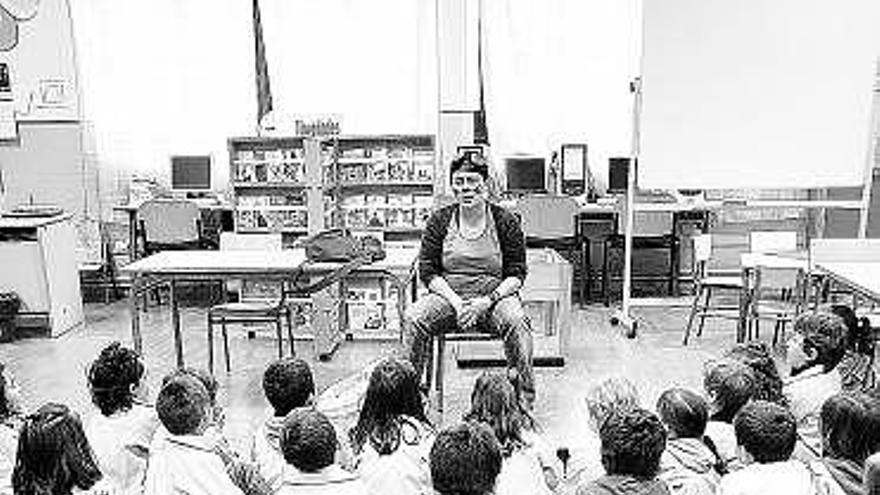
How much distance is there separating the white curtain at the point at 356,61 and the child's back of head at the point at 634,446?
509cm

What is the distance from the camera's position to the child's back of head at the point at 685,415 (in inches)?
87.3

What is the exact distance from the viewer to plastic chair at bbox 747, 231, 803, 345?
4.83m

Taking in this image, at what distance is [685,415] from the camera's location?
2219 mm

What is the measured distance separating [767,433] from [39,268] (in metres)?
5.01

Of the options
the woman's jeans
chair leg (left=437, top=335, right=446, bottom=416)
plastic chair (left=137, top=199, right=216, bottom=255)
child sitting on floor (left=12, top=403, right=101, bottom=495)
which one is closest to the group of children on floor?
child sitting on floor (left=12, top=403, right=101, bottom=495)

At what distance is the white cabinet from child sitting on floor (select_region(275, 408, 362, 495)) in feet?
13.8

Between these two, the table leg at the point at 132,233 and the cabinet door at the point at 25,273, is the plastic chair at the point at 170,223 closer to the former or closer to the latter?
the table leg at the point at 132,233

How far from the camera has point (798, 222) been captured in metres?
6.70

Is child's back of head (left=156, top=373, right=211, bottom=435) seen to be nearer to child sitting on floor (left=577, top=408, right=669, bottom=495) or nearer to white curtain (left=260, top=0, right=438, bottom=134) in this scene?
child sitting on floor (left=577, top=408, right=669, bottom=495)

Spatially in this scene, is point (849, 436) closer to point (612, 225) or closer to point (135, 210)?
point (612, 225)

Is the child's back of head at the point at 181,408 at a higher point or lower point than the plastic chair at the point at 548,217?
lower

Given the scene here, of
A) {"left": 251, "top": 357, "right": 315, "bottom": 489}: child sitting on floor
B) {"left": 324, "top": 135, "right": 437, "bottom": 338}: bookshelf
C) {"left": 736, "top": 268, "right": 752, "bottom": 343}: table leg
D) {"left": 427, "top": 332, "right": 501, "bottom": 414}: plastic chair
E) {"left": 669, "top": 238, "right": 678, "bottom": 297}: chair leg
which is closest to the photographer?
{"left": 251, "top": 357, "right": 315, "bottom": 489}: child sitting on floor

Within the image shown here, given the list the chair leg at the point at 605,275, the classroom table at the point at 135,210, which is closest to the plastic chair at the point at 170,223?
the classroom table at the point at 135,210

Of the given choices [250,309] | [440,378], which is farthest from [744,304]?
[250,309]
